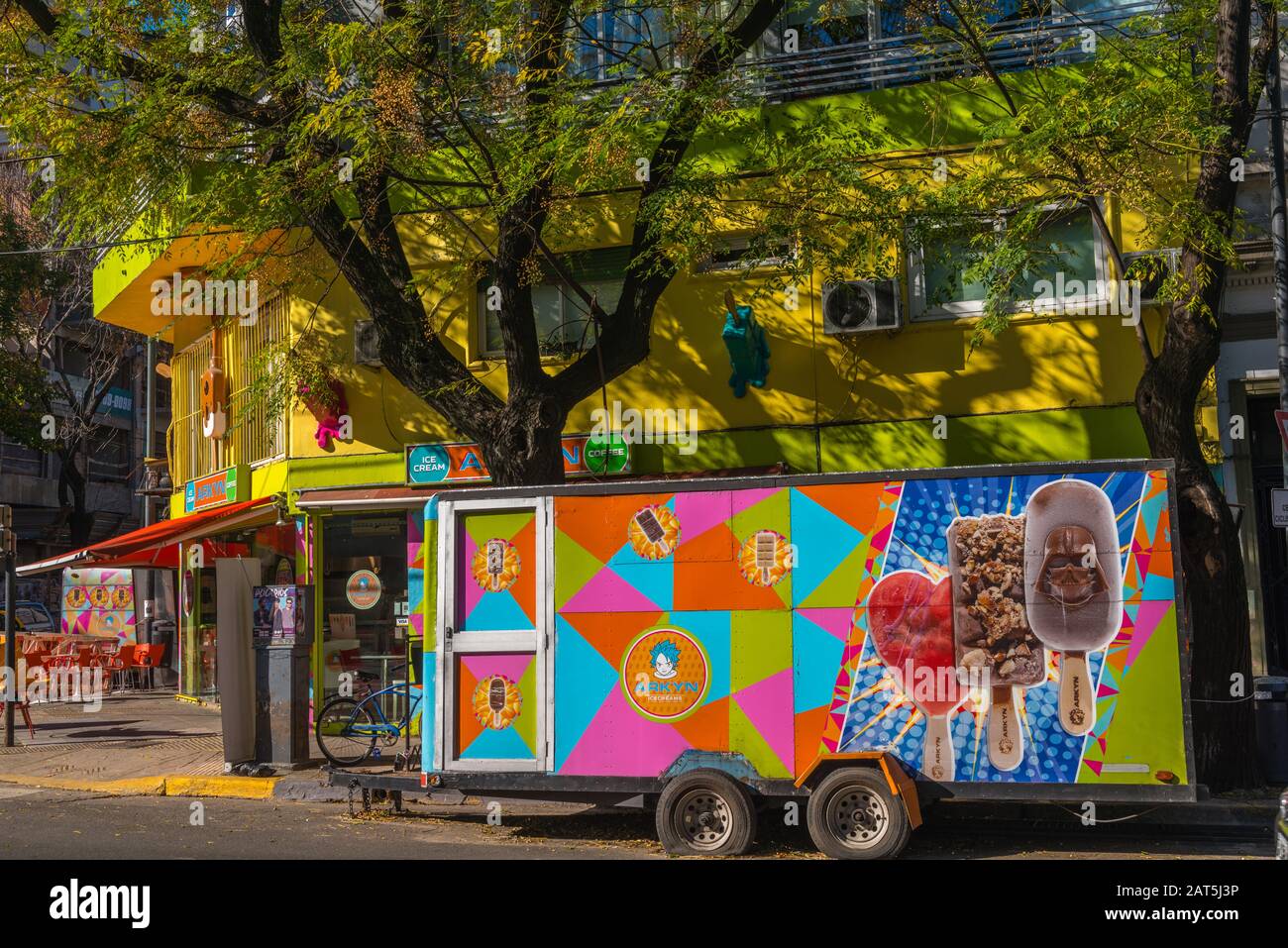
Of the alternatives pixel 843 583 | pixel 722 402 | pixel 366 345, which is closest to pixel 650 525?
pixel 843 583

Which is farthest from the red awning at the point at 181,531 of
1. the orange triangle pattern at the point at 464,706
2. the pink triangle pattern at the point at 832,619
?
the pink triangle pattern at the point at 832,619

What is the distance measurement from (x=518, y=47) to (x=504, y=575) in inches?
214

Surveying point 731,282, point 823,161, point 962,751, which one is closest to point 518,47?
point 823,161

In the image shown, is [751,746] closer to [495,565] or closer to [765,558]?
[765,558]

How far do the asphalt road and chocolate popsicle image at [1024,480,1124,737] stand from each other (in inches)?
61.6

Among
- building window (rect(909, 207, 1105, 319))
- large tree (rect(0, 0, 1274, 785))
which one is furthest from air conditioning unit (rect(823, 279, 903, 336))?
large tree (rect(0, 0, 1274, 785))

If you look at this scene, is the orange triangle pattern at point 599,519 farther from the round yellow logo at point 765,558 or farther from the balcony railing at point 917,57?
the balcony railing at point 917,57

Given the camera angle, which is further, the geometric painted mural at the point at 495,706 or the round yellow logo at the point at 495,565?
the round yellow logo at the point at 495,565

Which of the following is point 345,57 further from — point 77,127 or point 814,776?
point 814,776

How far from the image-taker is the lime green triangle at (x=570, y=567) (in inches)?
397

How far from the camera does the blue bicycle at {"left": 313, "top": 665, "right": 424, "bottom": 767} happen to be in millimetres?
13742

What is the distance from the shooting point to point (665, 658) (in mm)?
9852

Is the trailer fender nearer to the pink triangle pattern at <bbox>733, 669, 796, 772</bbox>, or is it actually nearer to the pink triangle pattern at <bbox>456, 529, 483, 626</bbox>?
the pink triangle pattern at <bbox>733, 669, 796, 772</bbox>

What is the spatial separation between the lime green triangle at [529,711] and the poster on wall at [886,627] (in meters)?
0.24
